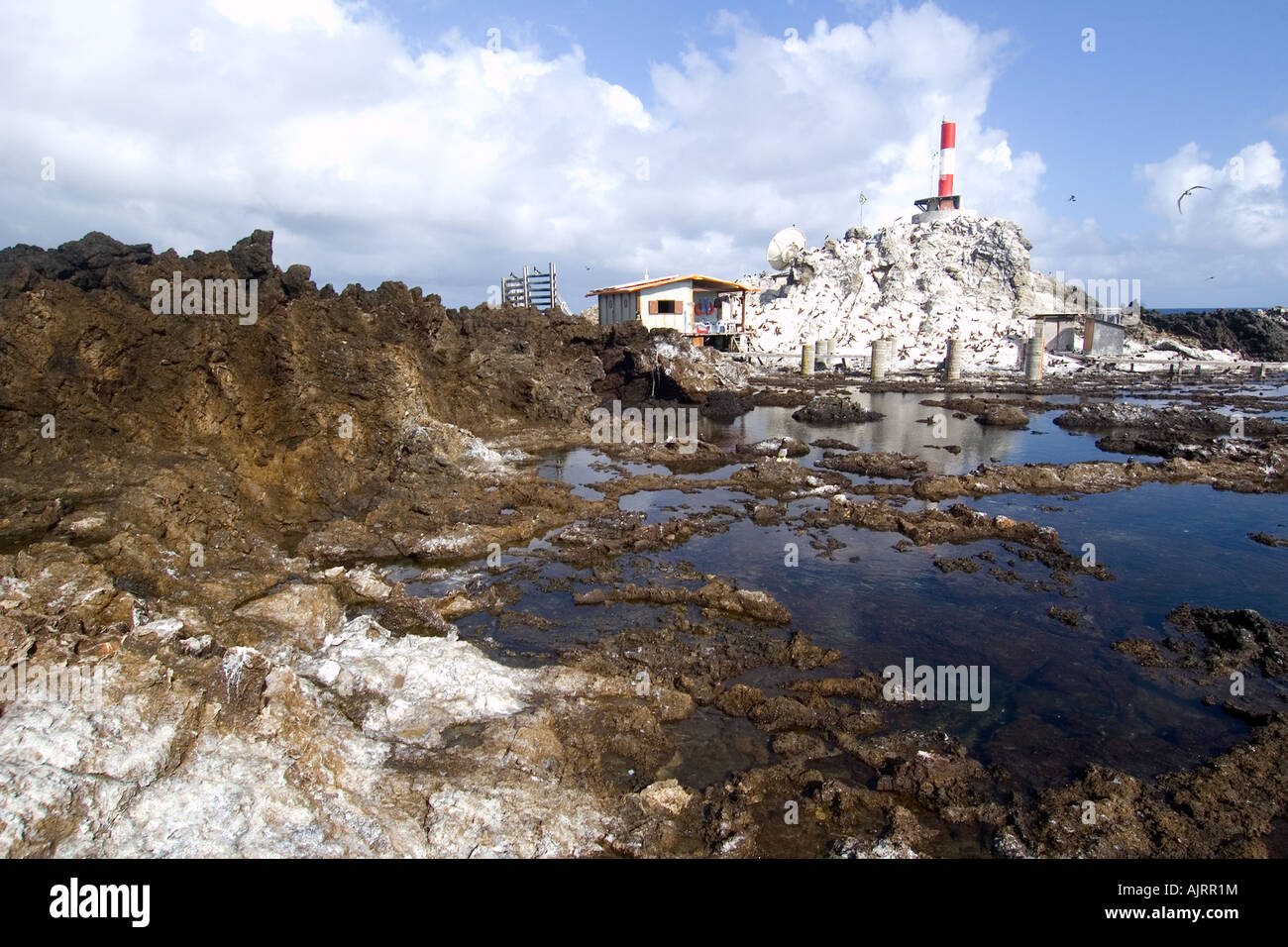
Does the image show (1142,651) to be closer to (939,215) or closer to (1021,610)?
(1021,610)

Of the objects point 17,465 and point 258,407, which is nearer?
point 17,465

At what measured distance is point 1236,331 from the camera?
76.1 meters

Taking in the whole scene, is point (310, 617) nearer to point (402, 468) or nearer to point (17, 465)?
point (17, 465)

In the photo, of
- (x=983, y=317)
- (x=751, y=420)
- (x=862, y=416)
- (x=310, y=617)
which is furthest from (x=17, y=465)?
(x=983, y=317)

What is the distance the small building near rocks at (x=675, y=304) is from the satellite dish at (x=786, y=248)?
74.3ft

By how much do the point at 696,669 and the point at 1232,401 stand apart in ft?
144

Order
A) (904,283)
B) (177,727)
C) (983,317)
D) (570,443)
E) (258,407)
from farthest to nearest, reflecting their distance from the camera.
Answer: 1. (904,283)
2. (983,317)
3. (570,443)
4. (258,407)
5. (177,727)

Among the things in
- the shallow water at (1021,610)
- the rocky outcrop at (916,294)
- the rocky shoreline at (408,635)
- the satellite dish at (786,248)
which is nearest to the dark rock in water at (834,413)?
the rocky shoreline at (408,635)

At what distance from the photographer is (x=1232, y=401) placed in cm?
3981

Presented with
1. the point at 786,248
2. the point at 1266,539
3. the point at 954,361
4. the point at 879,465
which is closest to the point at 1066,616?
the point at 1266,539

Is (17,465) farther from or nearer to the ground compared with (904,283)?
nearer to the ground

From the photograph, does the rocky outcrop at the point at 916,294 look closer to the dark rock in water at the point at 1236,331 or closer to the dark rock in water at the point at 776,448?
the dark rock in water at the point at 1236,331

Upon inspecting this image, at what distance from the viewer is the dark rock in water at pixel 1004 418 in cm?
3456
